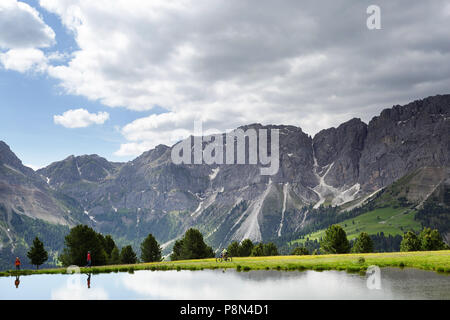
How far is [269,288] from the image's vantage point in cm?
3469

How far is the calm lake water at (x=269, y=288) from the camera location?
30125mm

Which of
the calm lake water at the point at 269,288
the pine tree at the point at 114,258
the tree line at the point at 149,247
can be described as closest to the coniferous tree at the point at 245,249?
the tree line at the point at 149,247

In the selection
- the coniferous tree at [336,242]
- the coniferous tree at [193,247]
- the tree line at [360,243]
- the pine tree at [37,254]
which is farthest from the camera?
the tree line at [360,243]

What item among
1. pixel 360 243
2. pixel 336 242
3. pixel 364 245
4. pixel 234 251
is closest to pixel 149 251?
pixel 234 251

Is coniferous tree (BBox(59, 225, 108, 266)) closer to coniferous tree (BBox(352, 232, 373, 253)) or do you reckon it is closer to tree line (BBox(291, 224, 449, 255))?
tree line (BBox(291, 224, 449, 255))

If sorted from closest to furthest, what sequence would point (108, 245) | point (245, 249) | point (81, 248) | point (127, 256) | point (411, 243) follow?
1. point (81, 248)
2. point (108, 245)
3. point (127, 256)
4. point (411, 243)
5. point (245, 249)

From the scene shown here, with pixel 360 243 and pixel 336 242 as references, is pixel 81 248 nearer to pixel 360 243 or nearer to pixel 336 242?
pixel 336 242

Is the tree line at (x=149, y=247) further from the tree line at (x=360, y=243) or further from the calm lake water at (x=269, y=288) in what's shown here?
the calm lake water at (x=269, y=288)

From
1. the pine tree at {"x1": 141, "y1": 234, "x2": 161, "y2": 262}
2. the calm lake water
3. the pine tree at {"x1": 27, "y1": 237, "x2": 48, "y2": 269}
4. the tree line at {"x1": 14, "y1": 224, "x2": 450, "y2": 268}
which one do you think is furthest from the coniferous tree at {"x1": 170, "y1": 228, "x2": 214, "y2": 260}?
Result: the calm lake water

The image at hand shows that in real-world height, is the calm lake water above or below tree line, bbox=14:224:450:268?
above

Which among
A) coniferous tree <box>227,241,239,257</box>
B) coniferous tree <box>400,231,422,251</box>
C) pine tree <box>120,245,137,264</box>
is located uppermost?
coniferous tree <box>400,231,422,251</box>

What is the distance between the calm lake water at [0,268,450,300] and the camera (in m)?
30.1
